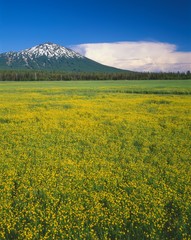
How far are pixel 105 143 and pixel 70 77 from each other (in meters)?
166

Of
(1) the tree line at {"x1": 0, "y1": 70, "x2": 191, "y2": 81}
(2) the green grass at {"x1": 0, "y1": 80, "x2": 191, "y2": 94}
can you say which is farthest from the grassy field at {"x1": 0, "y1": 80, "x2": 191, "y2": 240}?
(1) the tree line at {"x1": 0, "y1": 70, "x2": 191, "y2": 81}

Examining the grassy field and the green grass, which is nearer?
the grassy field

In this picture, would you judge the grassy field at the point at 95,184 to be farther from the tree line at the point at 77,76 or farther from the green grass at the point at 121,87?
the tree line at the point at 77,76

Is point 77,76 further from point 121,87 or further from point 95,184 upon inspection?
point 95,184

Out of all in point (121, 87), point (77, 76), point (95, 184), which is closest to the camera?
point (95, 184)

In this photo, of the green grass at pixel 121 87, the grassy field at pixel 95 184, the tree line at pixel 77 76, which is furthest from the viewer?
the tree line at pixel 77 76

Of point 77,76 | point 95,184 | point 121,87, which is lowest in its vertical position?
point 95,184

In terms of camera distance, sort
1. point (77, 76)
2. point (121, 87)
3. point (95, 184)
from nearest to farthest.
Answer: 1. point (95, 184)
2. point (121, 87)
3. point (77, 76)

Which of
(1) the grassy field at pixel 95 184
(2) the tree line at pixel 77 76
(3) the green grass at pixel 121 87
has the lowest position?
(1) the grassy field at pixel 95 184

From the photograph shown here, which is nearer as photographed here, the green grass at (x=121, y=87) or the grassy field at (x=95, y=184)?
the grassy field at (x=95, y=184)

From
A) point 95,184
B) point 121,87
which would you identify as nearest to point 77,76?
point 121,87

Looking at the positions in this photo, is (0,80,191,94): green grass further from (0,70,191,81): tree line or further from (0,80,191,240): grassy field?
(0,70,191,81): tree line

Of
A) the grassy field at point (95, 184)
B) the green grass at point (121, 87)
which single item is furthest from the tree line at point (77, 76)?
the grassy field at point (95, 184)

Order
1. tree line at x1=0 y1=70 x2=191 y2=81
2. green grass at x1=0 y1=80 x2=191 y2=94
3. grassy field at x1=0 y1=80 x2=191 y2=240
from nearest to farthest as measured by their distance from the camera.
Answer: grassy field at x1=0 y1=80 x2=191 y2=240, green grass at x1=0 y1=80 x2=191 y2=94, tree line at x1=0 y1=70 x2=191 y2=81
